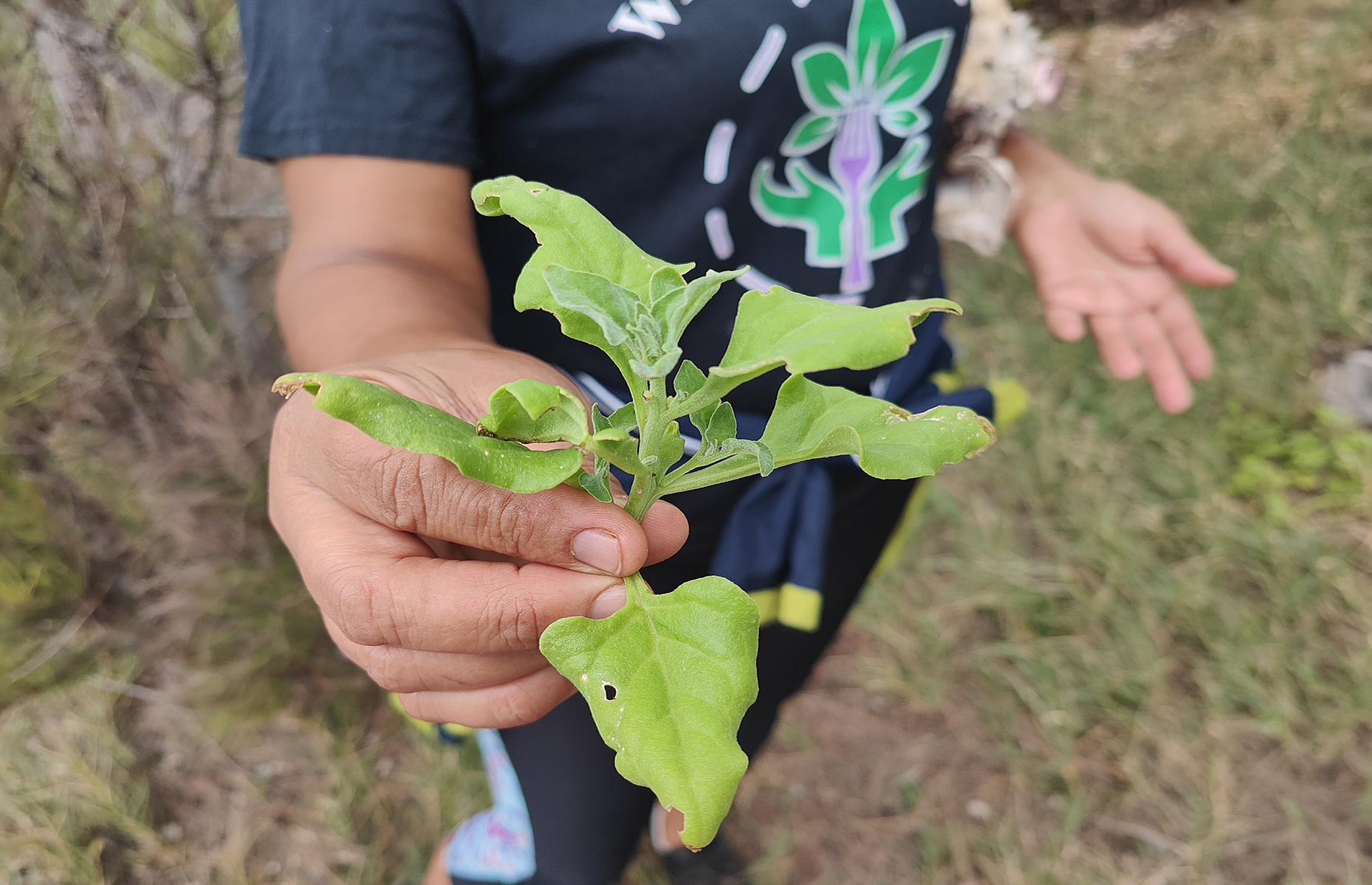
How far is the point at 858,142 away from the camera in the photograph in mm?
1424

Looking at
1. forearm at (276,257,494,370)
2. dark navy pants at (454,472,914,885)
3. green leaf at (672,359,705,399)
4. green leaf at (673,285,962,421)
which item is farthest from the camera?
dark navy pants at (454,472,914,885)

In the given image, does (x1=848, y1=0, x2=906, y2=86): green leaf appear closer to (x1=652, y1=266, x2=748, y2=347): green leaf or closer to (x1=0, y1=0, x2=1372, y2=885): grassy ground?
(x1=652, y1=266, x2=748, y2=347): green leaf

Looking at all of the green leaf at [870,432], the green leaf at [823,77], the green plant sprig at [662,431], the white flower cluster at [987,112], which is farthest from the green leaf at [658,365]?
the white flower cluster at [987,112]

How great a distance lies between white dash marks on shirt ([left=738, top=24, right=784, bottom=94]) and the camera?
1.21 meters

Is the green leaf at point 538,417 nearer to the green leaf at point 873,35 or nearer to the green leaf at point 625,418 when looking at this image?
the green leaf at point 625,418

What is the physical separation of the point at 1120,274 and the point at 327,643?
2117 mm

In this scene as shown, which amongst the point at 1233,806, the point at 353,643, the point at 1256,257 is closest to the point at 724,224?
the point at 353,643

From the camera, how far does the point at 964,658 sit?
246 centimetres

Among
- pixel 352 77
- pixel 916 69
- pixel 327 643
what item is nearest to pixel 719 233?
pixel 916 69

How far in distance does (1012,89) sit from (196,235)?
201 centimetres

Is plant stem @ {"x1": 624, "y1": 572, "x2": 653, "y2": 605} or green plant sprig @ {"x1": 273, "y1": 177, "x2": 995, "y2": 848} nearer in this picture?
green plant sprig @ {"x1": 273, "y1": 177, "x2": 995, "y2": 848}

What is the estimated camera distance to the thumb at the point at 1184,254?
1.79m

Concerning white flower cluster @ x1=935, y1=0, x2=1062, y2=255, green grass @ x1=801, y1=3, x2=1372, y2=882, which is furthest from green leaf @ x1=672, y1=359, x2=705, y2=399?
green grass @ x1=801, y1=3, x2=1372, y2=882

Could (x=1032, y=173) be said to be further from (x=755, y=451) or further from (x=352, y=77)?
(x=755, y=451)
